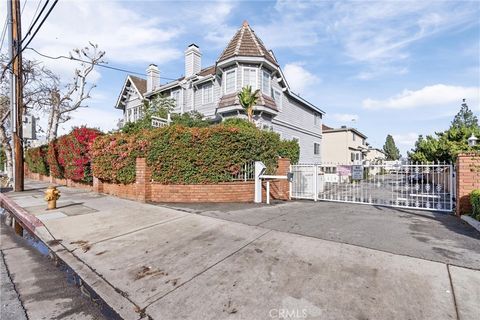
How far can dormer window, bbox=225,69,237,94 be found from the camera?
1528cm

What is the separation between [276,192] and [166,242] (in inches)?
227

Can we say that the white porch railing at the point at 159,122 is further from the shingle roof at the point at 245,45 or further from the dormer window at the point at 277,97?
the dormer window at the point at 277,97

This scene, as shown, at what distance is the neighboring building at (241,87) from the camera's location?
15.0m

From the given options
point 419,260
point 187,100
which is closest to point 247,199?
point 419,260

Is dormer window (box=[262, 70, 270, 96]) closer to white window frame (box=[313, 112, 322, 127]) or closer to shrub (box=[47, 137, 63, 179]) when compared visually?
white window frame (box=[313, 112, 322, 127])

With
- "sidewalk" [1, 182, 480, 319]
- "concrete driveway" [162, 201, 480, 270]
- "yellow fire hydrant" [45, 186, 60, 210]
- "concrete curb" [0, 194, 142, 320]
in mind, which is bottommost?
"concrete curb" [0, 194, 142, 320]

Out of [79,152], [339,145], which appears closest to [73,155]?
[79,152]

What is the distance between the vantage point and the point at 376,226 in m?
5.58

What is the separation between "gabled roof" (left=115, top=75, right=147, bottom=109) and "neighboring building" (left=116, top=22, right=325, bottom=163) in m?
0.13

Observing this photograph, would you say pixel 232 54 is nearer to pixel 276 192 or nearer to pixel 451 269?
pixel 276 192

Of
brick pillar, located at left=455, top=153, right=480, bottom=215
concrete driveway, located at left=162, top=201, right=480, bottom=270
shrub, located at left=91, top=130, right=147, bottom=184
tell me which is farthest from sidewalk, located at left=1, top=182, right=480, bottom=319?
shrub, located at left=91, top=130, right=147, bottom=184

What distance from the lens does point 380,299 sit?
283 centimetres

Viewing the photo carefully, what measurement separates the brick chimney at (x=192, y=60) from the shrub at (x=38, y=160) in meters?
12.5

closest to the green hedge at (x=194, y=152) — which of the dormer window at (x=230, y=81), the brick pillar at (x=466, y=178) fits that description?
the brick pillar at (x=466, y=178)
